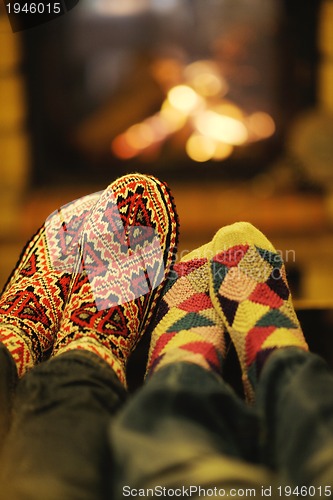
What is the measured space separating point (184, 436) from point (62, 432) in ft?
0.34

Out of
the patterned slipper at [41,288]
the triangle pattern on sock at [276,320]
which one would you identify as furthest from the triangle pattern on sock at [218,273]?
the patterned slipper at [41,288]

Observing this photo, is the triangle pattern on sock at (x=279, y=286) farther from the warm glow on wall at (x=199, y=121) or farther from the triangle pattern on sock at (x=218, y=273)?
the warm glow on wall at (x=199, y=121)

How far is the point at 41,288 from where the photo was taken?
2.96 ft

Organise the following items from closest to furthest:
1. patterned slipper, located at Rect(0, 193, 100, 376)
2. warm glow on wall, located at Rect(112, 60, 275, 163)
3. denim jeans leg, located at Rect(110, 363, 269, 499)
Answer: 1. denim jeans leg, located at Rect(110, 363, 269, 499)
2. patterned slipper, located at Rect(0, 193, 100, 376)
3. warm glow on wall, located at Rect(112, 60, 275, 163)

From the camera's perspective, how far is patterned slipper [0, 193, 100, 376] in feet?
2.48

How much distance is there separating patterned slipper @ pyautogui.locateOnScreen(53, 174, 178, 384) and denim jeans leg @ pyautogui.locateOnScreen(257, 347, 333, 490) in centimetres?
27

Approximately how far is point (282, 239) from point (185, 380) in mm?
1373

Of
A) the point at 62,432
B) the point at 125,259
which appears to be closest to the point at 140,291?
the point at 125,259

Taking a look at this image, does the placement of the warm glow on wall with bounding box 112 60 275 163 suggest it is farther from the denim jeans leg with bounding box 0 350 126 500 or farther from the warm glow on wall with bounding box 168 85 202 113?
the denim jeans leg with bounding box 0 350 126 500

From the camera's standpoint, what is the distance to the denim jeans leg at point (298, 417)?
44 cm

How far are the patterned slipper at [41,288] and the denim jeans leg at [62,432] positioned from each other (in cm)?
15

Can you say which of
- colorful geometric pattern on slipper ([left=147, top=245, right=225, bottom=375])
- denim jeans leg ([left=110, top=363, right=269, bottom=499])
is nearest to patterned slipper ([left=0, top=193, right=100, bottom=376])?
colorful geometric pattern on slipper ([left=147, top=245, right=225, bottom=375])

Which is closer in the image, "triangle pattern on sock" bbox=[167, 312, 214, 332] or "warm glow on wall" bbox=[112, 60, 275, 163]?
"triangle pattern on sock" bbox=[167, 312, 214, 332]

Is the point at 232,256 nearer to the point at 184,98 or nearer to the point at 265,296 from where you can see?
the point at 265,296
